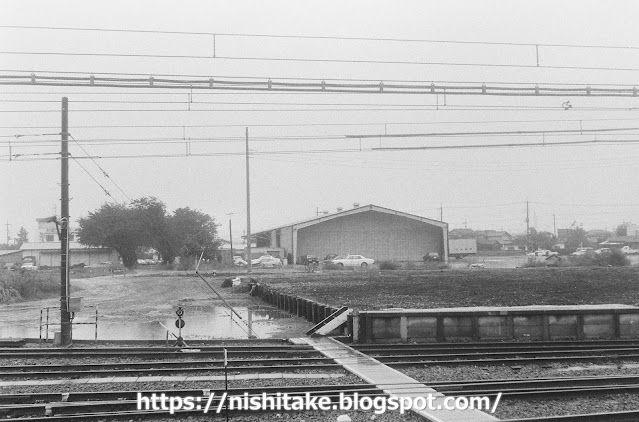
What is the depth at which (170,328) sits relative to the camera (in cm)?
2744

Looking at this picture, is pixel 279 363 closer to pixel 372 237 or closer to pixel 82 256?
pixel 372 237

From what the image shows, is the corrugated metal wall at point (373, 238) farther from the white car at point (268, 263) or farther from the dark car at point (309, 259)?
the white car at point (268, 263)

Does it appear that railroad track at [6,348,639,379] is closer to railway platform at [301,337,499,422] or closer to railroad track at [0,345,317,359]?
railway platform at [301,337,499,422]

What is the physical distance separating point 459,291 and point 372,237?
37351 millimetres

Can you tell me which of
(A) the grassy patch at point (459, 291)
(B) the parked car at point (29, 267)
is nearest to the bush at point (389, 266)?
(A) the grassy patch at point (459, 291)

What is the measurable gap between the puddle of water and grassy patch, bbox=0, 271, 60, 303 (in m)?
12.9

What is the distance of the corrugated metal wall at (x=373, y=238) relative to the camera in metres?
73.8

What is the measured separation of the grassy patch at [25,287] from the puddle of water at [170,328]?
42.4 ft

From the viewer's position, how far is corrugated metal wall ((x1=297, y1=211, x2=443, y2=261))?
73.8 meters

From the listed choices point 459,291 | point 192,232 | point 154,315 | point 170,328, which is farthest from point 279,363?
point 192,232

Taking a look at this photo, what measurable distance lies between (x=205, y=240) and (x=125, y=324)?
5474 centimetres

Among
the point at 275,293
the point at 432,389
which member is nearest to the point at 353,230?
the point at 275,293

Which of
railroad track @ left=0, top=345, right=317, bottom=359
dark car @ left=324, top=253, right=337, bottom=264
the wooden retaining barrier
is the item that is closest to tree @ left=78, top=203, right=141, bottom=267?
dark car @ left=324, top=253, right=337, bottom=264

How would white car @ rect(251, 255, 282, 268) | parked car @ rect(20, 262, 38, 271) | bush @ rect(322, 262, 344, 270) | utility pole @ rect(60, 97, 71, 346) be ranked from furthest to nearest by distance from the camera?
white car @ rect(251, 255, 282, 268) → bush @ rect(322, 262, 344, 270) → parked car @ rect(20, 262, 38, 271) → utility pole @ rect(60, 97, 71, 346)
